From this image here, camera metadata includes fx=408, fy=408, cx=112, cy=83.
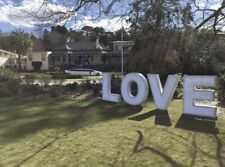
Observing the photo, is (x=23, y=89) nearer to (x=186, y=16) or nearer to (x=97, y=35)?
(x=186, y=16)

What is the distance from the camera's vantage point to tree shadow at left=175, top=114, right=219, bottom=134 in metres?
12.2

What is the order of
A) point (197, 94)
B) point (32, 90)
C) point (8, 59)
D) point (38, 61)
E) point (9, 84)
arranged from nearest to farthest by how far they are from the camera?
point (197, 94), point (32, 90), point (9, 84), point (38, 61), point (8, 59)

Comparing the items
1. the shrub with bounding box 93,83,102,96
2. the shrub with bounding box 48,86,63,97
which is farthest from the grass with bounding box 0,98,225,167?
the shrub with bounding box 48,86,63,97

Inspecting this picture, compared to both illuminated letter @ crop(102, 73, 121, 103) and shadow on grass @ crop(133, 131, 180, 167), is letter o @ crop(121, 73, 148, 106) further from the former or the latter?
shadow on grass @ crop(133, 131, 180, 167)

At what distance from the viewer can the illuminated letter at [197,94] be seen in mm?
13375

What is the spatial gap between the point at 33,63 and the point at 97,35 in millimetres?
13244

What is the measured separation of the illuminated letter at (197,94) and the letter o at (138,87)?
2.30 m

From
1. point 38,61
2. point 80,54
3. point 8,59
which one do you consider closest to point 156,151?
point 80,54

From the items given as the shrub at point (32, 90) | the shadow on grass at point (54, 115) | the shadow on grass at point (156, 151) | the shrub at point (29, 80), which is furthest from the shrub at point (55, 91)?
the shadow on grass at point (156, 151)

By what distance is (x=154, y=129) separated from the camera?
39.8 feet

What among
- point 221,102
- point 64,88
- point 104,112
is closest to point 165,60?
point 64,88

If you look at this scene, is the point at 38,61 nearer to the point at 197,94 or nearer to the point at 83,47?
the point at 83,47

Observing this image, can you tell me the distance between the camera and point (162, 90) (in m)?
15.3

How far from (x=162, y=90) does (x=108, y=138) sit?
16.1 feet
